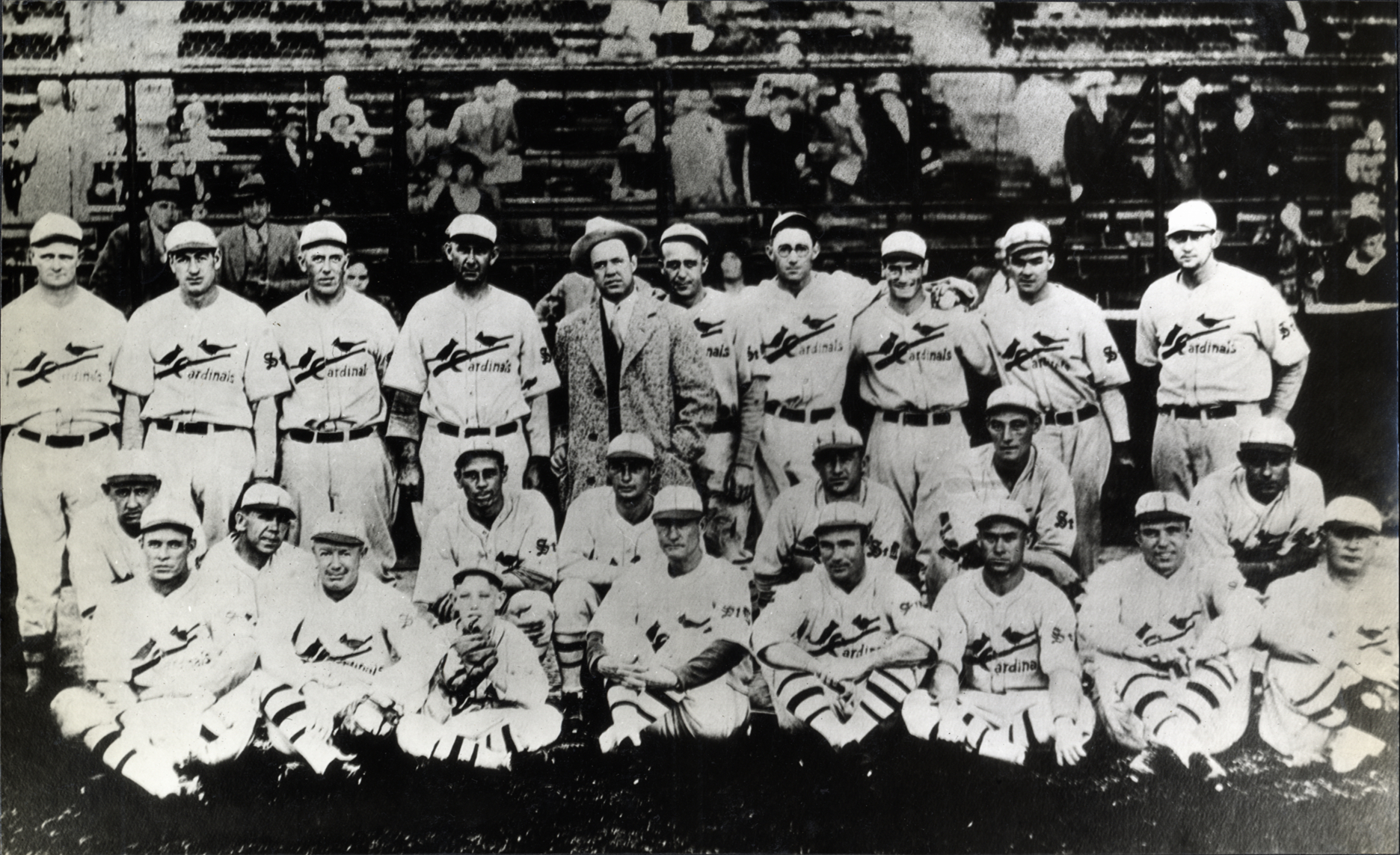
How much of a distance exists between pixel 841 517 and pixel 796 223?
1121mm

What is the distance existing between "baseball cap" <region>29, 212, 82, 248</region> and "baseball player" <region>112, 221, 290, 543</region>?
1.22 ft

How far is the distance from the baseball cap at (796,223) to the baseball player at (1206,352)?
130 cm

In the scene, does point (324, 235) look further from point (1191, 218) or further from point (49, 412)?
point (1191, 218)

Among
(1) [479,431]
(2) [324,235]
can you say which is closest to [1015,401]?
(1) [479,431]

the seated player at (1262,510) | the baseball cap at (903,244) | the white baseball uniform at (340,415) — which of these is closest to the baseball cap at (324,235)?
the white baseball uniform at (340,415)

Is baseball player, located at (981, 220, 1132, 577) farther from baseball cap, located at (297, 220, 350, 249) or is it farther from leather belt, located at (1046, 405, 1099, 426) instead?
baseball cap, located at (297, 220, 350, 249)

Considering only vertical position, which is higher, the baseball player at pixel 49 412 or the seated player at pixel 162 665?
the baseball player at pixel 49 412

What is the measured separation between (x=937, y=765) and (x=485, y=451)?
6.70ft

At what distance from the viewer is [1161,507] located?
395 centimetres

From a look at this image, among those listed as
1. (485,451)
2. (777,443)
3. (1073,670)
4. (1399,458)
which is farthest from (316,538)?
(1399,458)

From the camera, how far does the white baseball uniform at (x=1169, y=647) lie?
3.90 m

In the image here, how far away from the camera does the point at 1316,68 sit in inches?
159

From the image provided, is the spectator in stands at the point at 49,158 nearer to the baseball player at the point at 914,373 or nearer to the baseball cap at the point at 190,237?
the baseball cap at the point at 190,237

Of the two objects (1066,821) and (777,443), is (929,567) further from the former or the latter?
(1066,821)
